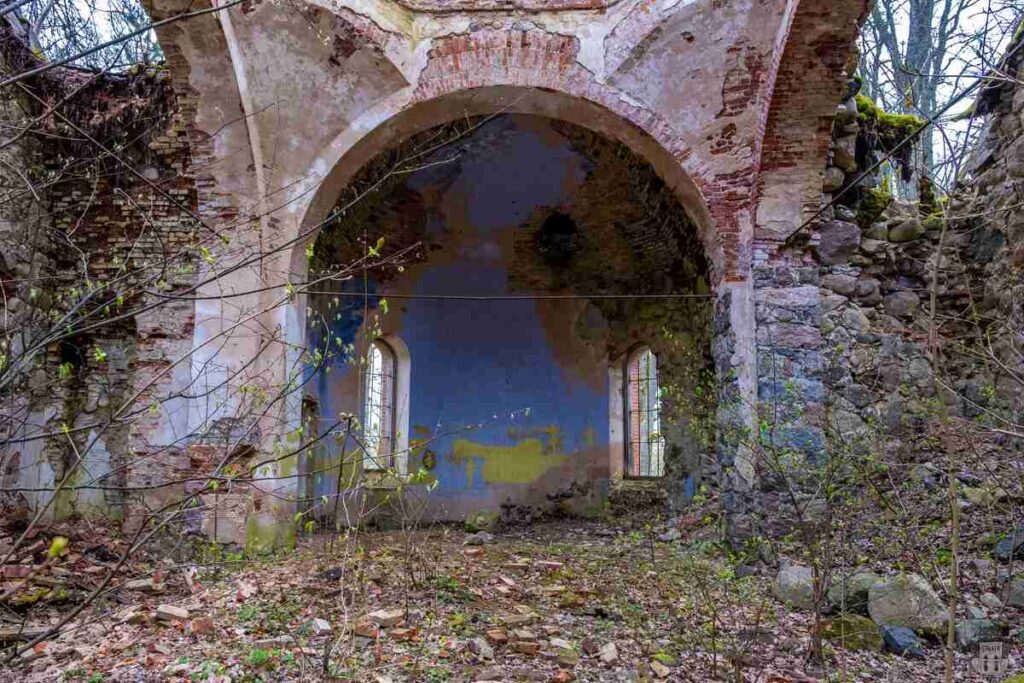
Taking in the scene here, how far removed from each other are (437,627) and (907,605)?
2.89m

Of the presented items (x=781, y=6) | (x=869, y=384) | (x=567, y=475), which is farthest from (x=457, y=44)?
(x=567, y=475)

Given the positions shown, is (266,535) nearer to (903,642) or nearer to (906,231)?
(903,642)

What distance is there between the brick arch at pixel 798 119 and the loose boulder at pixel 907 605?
3179 millimetres

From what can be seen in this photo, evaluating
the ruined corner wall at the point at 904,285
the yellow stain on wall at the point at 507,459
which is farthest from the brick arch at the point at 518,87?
the yellow stain on wall at the point at 507,459

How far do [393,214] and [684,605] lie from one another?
639 cm

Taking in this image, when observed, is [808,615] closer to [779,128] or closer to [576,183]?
[779,128]

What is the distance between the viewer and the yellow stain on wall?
1011cm

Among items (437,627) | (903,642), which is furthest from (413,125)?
(903,642)

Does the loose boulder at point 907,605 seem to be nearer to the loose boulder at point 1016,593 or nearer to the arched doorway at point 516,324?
the loose boulder at point 1016,593

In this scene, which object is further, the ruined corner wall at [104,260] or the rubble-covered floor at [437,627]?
the ruined corner wall at [104,260]

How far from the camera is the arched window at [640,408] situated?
10422 mm

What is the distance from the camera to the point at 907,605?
4273 millimetres

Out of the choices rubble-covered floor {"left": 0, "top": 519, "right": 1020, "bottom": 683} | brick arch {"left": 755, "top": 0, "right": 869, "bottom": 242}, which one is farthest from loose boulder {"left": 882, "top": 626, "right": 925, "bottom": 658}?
brick arch {"left": 755, "top": 0, "right": 869, "bottom": 242}

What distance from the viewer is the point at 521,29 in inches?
257
